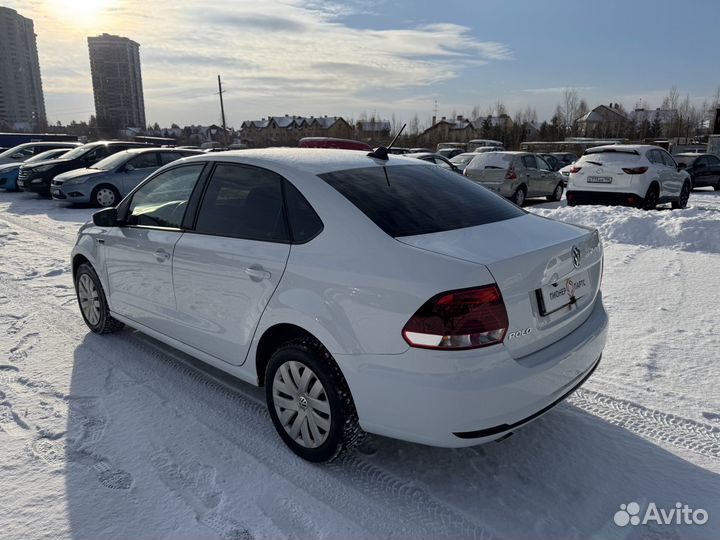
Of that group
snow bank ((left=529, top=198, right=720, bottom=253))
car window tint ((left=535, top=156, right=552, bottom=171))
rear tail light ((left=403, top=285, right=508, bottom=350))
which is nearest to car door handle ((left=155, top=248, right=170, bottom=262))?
rear tail light ((left=403, top=285, right=508, bottom=350))

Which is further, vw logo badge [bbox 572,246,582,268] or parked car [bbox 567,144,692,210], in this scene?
parked car [bbox 567,144,692,210]

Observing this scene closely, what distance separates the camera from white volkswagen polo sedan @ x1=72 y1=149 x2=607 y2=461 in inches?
89.8

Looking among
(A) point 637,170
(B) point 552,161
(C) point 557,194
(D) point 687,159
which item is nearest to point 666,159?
(A) point 637,170

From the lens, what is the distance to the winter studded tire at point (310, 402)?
2637mm

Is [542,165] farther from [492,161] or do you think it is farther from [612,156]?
[612,156]

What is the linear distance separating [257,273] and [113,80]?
293 ft

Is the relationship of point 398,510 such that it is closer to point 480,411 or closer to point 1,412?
point 480,411

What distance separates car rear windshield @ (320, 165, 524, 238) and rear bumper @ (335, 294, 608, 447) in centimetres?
68

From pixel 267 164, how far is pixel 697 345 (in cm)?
380

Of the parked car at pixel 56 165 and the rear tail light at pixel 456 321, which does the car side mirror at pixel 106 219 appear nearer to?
the rear tail light at pixel 456 321

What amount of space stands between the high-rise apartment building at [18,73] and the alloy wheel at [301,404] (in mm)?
93938

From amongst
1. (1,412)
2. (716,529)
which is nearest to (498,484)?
(716,529)

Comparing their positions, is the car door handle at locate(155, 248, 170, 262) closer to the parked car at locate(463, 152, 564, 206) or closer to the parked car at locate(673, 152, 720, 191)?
the parked car at locate(463, 152, 564, 206)

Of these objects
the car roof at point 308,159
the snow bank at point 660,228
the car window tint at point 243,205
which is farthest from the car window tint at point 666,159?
the car window tint at point 243,205
